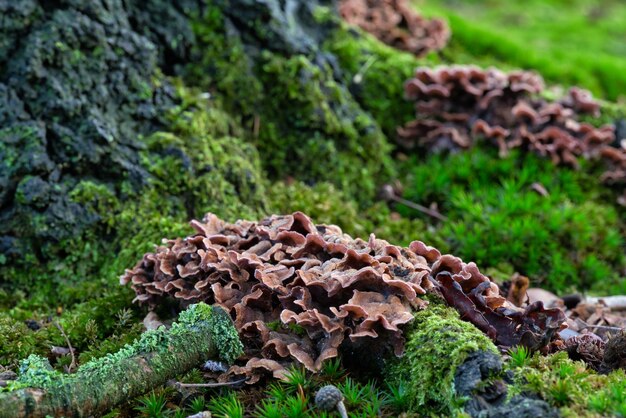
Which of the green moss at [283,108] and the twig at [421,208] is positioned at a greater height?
the green moss at [283,108]

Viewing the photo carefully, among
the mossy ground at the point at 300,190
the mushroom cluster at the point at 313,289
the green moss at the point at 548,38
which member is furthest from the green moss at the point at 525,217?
the green moss at the point at 548,38

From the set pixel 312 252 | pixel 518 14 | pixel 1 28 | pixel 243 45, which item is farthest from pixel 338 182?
pixel 518 14

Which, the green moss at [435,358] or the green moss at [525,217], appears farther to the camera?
the green moss at [525,217]

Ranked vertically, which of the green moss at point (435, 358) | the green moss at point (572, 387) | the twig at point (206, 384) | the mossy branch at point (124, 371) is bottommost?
the twig at point (206, 384)

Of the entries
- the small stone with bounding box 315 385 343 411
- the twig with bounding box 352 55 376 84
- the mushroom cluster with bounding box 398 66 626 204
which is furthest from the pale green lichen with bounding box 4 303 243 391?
the twig with bounding box 352 55 376 84

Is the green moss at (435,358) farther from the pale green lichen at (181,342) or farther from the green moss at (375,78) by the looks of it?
the green moss at (375,78)

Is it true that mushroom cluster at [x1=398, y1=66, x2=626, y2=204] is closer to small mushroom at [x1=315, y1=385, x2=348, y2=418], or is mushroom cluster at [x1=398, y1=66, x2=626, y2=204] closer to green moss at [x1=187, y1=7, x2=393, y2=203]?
green moss at [x1=187, y1=7, x2=393, y2=203]

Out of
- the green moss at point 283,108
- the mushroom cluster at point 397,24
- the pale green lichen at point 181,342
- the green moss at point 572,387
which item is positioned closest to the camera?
the green moss at point 572,387

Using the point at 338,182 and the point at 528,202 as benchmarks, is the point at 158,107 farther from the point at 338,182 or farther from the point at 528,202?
the point at 528,202
